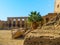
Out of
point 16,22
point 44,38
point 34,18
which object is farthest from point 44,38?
point 16,22

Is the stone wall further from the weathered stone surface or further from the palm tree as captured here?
the palm tree

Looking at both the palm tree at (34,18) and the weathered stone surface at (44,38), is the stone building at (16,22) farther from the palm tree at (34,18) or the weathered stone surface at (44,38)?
the weathered stone surface at (44,38)

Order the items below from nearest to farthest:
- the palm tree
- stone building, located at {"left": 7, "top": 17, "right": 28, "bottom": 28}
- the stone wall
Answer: the stone wall, the palm tree, stone building, located at {"left": 7, "top": 17, "right": 28, "bottom": 28}

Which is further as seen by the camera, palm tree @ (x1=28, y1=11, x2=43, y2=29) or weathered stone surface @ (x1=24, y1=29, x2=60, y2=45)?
palm tree @ (x1=28, y1=11, x2=43, y2=29)

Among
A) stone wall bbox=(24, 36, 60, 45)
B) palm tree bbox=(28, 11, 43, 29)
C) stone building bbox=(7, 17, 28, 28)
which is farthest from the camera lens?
stone building bbox=(7, 17, 28, 28)

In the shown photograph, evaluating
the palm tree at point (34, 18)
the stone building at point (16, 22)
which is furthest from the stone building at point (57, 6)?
the stone building at point (16, 22)

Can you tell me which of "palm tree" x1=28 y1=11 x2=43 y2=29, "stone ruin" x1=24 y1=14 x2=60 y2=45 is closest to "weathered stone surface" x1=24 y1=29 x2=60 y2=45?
"stone ruin" x1=24 y1=14 x2=60 y2=45

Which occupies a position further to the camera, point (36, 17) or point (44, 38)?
point (36, 17)

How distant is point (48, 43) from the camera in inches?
164

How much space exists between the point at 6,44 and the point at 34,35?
19656 mm

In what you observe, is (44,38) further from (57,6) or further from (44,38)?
(57,6)

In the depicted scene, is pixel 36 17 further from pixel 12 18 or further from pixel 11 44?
pixel 12 18

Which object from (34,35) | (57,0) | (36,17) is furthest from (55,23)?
(57,0)

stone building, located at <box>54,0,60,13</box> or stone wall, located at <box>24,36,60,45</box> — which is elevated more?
stone building, located at <box>54,0,60,13</box>
